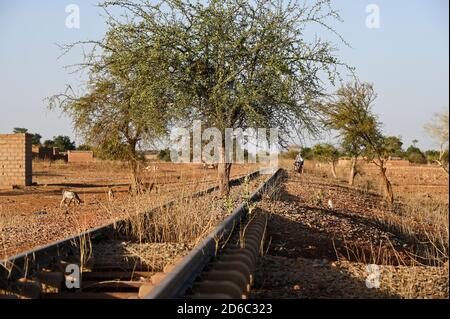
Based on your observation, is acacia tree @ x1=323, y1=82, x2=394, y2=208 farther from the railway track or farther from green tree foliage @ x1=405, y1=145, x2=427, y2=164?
green tree foliage @ x1=405, y1=145, x2=427, y2=164

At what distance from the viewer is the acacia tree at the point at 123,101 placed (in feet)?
48.6

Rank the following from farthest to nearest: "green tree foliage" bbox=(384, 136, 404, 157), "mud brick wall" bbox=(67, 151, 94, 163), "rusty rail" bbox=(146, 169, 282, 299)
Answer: "mud brick wall" bbox=(67, 151, 94, 163)
"green tree foliage" bbox=(384, 136, 404, 157)
"rusty rail" bbox=(146, 169, 282, 299)

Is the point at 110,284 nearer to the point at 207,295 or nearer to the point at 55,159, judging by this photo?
the point at 207,295

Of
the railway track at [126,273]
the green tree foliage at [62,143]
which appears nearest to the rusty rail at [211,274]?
the railway track at [126,273]

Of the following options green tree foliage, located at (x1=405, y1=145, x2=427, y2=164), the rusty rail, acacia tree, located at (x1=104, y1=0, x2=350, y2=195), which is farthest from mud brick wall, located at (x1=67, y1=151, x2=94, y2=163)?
the rusty rail

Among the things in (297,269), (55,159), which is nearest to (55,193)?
(297,269)

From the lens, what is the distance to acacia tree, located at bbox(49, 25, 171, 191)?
1482cm

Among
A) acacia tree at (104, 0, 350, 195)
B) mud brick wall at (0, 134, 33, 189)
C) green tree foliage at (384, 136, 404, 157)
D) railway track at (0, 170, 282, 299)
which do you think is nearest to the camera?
railway track at (0, 170, 282, 299)

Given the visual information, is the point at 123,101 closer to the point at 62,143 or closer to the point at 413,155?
the point at 413,155

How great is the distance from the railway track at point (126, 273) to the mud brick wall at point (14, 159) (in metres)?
23.1

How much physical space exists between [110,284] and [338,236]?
5.62 m

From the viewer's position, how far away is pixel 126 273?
279 inches

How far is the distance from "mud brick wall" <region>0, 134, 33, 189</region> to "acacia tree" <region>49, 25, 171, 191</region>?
454 cm

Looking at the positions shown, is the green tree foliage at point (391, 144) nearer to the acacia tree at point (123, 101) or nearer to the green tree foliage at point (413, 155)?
the acacia tree at point (123, 101)
